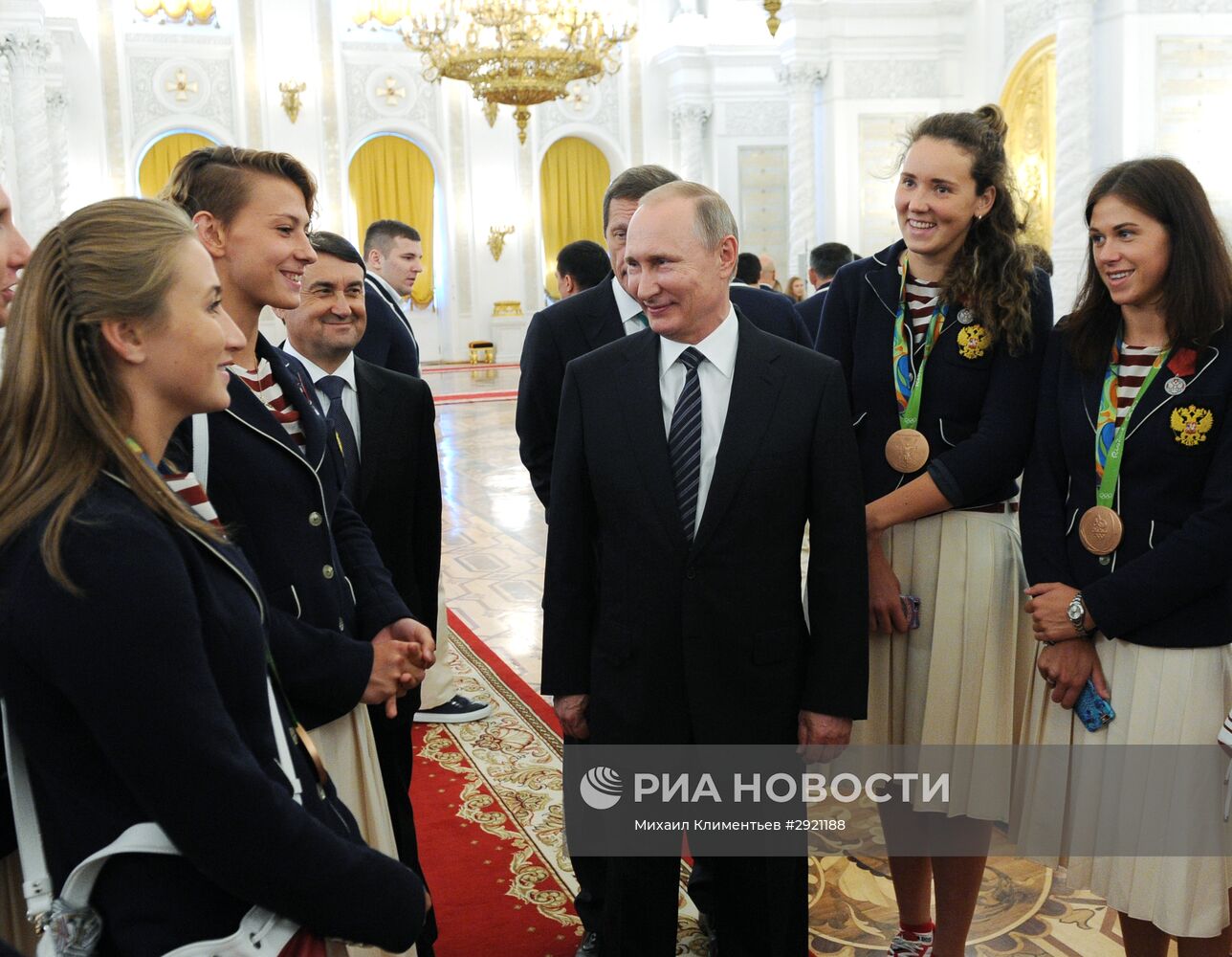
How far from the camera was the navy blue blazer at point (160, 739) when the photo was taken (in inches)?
49.8

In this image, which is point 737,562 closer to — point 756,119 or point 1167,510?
point 1167,510

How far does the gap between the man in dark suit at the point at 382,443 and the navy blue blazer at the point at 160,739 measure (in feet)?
4.11

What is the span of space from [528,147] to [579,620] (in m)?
22.1

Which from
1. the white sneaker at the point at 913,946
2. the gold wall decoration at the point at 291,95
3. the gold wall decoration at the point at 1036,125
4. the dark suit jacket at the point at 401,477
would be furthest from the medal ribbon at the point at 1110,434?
the gold wall decoration at the point at 291,95

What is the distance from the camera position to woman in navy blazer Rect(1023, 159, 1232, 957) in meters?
2.38

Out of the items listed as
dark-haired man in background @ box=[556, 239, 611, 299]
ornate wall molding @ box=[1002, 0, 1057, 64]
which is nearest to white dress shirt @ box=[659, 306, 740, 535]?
dark-haired man in background @ box=[556, 239, 611, 299]

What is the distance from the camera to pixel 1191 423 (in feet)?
7.89

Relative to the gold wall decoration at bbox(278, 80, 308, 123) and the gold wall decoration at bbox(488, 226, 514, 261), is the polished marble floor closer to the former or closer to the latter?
the gold wall decoration at bbox(488, 226, 514, 261)

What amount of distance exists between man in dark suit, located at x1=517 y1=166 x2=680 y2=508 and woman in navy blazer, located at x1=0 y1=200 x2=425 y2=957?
5.66ft

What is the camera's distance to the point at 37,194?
50.7 feet

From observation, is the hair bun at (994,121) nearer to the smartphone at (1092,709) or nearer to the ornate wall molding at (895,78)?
the smartphone at (1092,709)

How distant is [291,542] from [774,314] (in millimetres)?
1755

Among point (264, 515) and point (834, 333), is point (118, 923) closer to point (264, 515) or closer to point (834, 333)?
point (264, 515)

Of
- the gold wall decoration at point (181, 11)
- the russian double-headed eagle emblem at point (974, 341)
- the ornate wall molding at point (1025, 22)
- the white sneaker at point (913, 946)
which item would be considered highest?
the gold wall decoration at point (181, 11)
